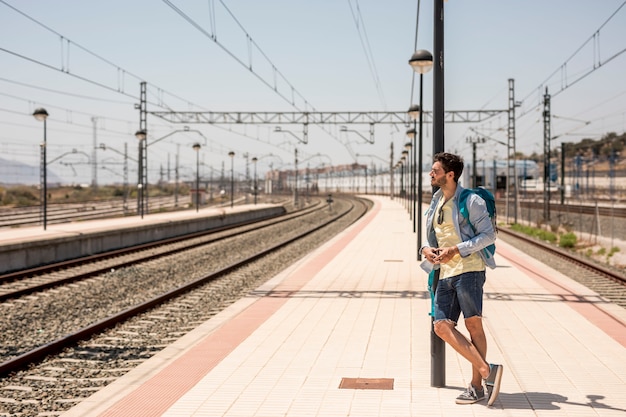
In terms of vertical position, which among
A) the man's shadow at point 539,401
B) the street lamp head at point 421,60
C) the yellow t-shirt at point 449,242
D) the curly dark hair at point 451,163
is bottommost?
the man's shadow at point 539,401

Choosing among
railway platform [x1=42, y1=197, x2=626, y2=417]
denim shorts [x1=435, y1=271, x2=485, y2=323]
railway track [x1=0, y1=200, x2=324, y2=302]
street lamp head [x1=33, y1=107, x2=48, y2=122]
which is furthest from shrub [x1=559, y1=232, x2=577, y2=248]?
denim shorts [x1=435, y1=271, x2=485, y2=323]

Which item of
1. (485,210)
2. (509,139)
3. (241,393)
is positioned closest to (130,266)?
(241,393)

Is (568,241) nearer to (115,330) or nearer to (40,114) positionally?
(40,114)

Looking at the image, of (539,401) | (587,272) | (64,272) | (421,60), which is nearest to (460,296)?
(539,401)

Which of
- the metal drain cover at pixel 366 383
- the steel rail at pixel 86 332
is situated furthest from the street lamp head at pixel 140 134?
the metal drain cover at pixel 366 383

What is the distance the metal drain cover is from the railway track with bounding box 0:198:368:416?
2467 mm

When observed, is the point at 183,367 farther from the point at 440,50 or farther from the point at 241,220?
the point at 241,220

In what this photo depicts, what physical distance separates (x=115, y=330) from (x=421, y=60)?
7641mm

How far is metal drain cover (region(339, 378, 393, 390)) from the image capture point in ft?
19.4

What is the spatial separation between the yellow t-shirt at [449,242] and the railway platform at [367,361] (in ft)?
3.39

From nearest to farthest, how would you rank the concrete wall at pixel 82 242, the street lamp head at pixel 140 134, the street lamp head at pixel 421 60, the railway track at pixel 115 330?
the railway track at pixel 115 330 < the street lamp head at pixel 421 60 < the concrete wall at pixel 82 242 < the street lamp head at pixel 140 134

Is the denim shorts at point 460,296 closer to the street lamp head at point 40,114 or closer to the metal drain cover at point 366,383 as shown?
the metal drain cover at point 366,383

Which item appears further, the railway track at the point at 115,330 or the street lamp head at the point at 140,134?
the street lamp head at the point at 140,134

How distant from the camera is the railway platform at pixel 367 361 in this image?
5.41 m
